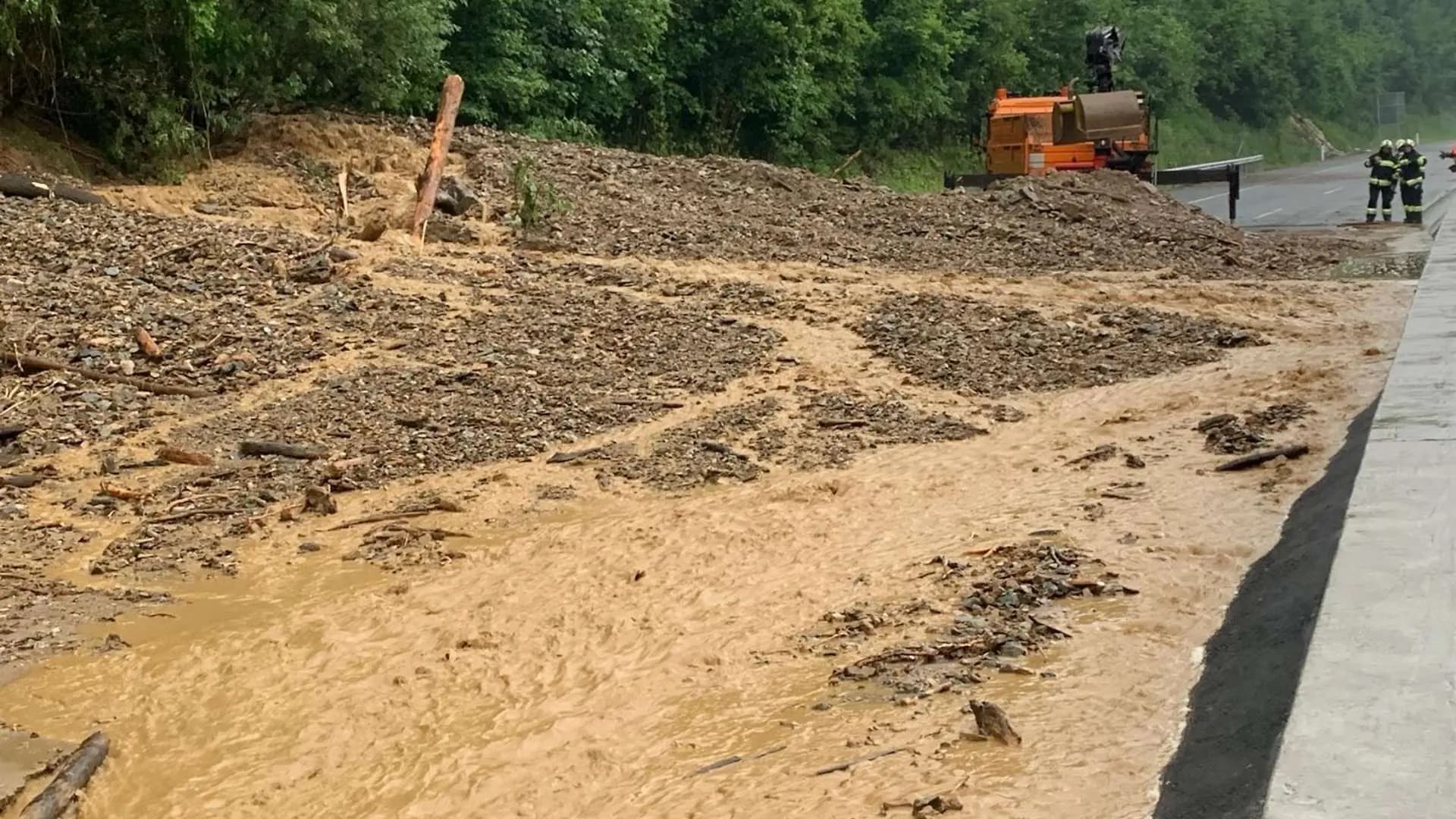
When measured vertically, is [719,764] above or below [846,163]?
below

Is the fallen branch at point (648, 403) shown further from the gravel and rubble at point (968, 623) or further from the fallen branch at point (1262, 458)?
the fallen branch at point (1262, 458)

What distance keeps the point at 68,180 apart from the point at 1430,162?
4436 cm

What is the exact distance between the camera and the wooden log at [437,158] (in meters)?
15.1

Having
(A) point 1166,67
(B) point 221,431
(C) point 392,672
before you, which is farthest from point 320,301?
(A) point 1166,67

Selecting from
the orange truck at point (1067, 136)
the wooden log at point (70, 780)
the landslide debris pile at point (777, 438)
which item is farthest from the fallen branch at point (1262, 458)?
the orange truck at point (1067, 136)

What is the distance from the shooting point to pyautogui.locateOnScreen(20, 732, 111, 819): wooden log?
483cm

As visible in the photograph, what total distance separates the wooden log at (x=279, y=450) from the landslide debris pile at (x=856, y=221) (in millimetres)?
6318

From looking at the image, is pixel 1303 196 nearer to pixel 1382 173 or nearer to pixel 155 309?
pixel 1382 173

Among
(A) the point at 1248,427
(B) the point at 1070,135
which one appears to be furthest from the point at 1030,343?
(B) the point at 1070,135

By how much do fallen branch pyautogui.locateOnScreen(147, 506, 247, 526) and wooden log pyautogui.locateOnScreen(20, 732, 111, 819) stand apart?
113 inches

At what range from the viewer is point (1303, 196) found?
33500 mm

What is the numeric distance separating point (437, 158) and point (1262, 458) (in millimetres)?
10619

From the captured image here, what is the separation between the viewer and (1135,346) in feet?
40.5

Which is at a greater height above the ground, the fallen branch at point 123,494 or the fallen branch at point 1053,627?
the fallen branch at point 123,494
